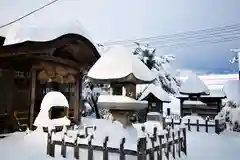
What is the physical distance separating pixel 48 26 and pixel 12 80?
6.29ft

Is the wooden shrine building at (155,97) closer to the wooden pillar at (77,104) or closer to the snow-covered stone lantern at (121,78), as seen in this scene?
the wooden pillar at (77,104)

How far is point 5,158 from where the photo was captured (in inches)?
134

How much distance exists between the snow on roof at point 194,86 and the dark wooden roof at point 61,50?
13.1 ft

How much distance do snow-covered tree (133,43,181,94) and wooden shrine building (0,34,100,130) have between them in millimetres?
5228

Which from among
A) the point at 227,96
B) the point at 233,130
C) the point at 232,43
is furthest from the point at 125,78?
the point at 227,96

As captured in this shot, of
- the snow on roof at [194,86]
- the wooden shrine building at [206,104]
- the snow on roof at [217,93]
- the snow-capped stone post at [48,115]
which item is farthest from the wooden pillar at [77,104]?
the snow on roof at [217,93]

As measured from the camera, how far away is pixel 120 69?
3416 millimetres

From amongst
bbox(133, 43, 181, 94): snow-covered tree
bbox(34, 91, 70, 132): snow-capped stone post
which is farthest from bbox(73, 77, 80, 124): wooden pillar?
bbox(133, 43, 181, 94): snow-covered tree

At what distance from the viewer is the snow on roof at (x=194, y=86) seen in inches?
334

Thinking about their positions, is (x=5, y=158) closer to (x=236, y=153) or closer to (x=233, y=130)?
(x=236, y=153)

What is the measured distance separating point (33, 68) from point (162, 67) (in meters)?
8.07

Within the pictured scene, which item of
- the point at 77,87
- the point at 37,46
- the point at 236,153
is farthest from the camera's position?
the point at 77,87

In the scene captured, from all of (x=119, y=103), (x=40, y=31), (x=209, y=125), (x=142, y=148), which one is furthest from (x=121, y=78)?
(x=209, y=125)

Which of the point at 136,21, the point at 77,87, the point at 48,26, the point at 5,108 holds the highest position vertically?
the point at 136,21
